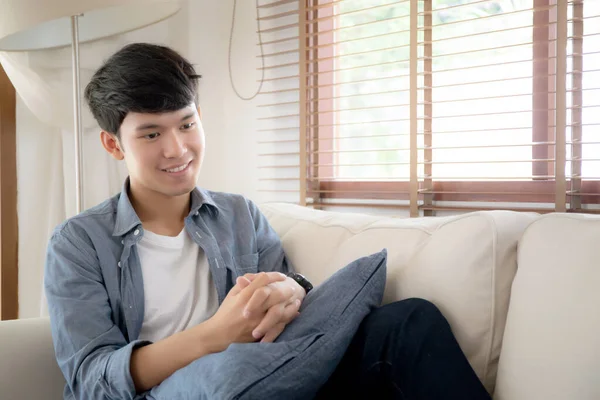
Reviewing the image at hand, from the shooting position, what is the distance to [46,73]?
2664 millimetres

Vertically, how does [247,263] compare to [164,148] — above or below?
below

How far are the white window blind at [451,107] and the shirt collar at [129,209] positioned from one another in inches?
33.7

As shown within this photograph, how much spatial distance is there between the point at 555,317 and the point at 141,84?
0.98m

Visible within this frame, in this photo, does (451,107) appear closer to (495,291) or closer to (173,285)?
(495,291)

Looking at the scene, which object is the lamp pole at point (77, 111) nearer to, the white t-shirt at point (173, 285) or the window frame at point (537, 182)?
the white t-shirt at point (173, 285)

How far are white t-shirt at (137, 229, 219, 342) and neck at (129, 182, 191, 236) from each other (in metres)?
0.04

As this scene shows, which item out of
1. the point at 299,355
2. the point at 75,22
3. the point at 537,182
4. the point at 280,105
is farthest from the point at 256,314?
the point at 280,105

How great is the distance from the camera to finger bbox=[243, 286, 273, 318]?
3.85 feet

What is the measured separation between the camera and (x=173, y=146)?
4.60 feet

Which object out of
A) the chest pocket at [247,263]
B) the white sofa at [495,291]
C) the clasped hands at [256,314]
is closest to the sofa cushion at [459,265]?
the white sofa at [495,291]

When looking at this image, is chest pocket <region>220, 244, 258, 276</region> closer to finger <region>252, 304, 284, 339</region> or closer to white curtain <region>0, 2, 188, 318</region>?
finger <region>252, 304, 284, 339</region>

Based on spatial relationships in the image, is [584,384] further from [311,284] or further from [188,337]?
[188,337]

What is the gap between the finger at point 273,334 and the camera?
3.78ft

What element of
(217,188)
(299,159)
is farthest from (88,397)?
(217,188)
